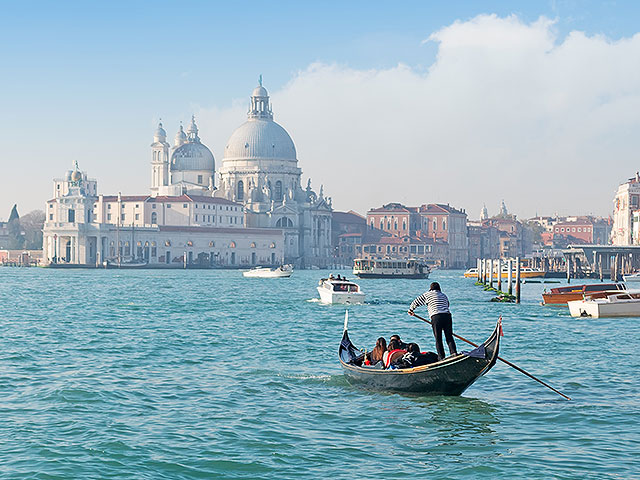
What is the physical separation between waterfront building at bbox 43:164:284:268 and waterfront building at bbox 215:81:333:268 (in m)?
4.36

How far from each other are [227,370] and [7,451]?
268 inches

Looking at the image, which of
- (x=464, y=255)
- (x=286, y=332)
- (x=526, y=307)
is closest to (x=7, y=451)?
(x=286, y=332)

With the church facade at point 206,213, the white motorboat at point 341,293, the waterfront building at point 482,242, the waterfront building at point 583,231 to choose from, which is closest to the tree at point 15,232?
the church facade at point 206,213

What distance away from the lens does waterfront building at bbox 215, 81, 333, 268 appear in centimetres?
12781

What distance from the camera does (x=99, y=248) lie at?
359ft

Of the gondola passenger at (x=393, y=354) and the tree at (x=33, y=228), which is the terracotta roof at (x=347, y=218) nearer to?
the tree at (x=33, y=228)

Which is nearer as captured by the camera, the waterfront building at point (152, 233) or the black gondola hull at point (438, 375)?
the black gondola hull at point (438, 375)

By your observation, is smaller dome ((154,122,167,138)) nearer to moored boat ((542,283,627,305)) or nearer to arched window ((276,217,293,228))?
arched window ((276,217,293,228))

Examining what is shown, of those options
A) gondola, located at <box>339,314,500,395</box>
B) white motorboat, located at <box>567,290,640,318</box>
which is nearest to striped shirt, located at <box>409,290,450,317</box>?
gondola, located at <box>339,314,500,395</box>

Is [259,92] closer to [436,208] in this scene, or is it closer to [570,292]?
[436,208]

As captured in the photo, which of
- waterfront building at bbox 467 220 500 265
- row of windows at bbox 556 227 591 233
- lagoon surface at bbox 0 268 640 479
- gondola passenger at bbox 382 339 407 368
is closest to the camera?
lagoon surface at bbox 0 268 640 479

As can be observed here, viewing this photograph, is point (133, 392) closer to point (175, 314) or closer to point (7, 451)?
point (7, 451)

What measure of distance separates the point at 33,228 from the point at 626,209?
77.3 metres

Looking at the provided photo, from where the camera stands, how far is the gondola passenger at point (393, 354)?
1447 cm
